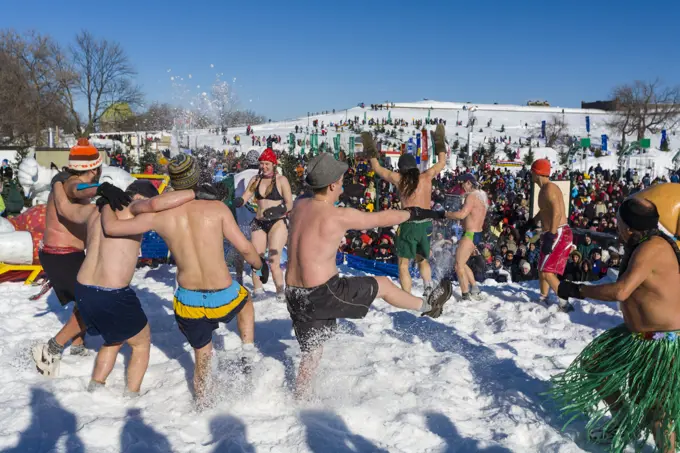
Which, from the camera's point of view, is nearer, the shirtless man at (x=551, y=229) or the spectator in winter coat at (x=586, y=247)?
the shirtless man at (x=551, y=229)

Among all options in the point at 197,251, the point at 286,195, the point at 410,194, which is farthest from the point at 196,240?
the point at 410,194

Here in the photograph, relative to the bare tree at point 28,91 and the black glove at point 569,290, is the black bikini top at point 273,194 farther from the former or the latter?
the bare tree at point 28,91

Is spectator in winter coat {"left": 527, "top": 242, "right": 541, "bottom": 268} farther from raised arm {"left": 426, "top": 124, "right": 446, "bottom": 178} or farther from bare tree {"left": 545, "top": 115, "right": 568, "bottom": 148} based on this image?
bare tree {"left": 545, "top": 115, "right": 568, "bottom": 148}

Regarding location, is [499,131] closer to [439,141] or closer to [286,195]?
[439,141]

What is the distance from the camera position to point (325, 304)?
2996 millimetres

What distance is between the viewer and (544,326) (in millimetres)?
4598

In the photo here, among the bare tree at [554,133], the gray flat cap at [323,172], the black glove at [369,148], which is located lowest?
the gray flat cap at [323,172]

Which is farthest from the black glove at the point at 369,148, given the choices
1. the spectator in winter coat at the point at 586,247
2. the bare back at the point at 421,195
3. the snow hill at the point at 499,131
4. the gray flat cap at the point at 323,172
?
the snow hill at the point at 499,131

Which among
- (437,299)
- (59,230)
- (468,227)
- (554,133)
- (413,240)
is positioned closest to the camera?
(437,299)

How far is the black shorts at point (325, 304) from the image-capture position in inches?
118

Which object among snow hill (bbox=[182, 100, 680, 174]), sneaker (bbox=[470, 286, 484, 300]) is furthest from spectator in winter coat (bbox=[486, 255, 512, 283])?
snow hill (bbox=[182, 100, 680, 174])

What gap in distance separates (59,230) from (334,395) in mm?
2188

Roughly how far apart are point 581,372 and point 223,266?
1.98m

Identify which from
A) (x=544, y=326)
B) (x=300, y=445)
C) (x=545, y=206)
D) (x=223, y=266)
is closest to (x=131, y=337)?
(x=223, y=266)
